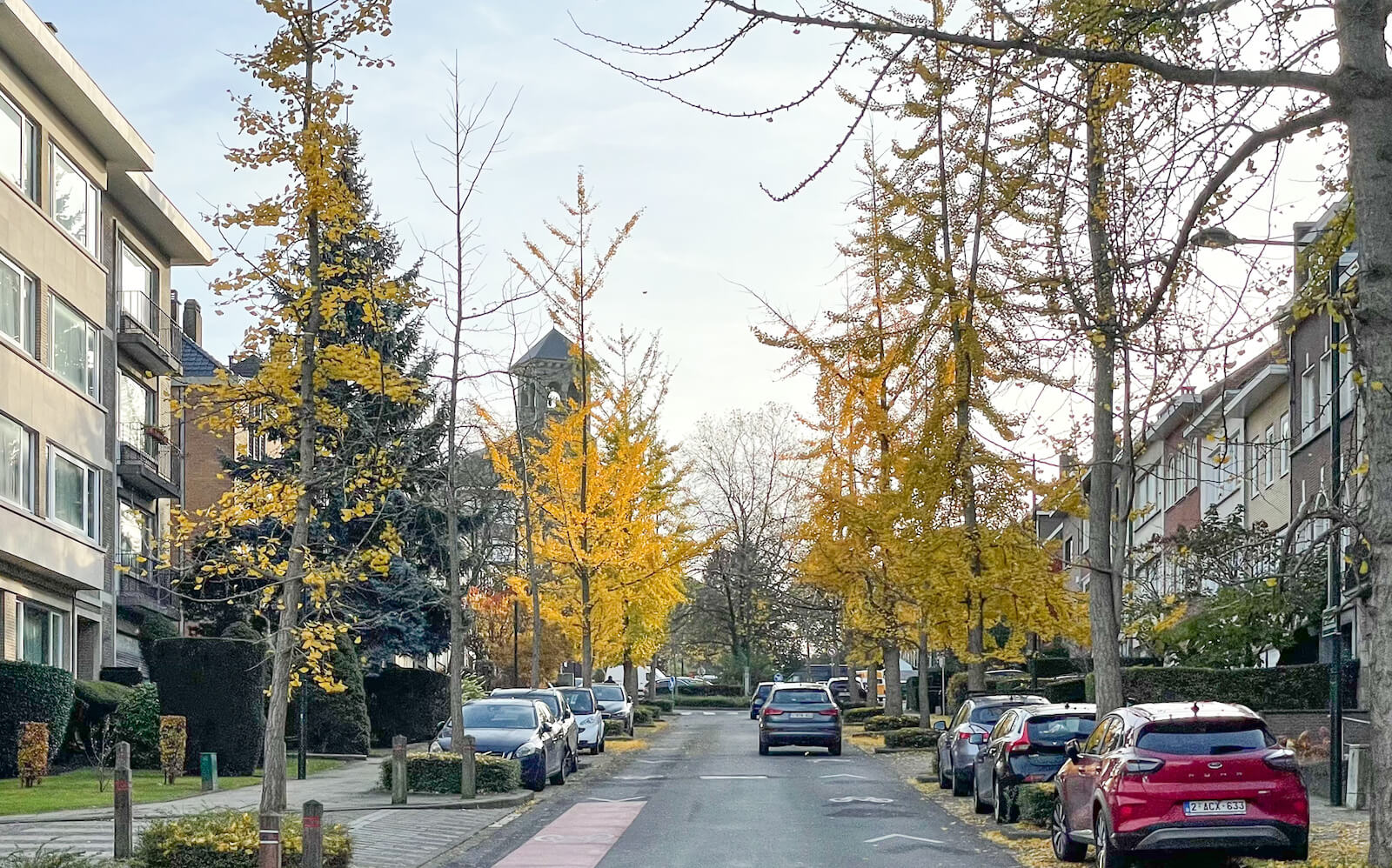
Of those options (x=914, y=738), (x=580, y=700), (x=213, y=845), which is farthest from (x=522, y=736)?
(x=580, y=700)

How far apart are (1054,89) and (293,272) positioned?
8.30 m

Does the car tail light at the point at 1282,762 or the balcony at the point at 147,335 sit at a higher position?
the balcony at the point at 147,335

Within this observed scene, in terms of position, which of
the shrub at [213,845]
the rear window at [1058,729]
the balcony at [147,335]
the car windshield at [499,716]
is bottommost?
the car windshield at [499,716]

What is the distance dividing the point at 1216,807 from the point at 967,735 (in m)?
11.2

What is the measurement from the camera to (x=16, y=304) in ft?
104

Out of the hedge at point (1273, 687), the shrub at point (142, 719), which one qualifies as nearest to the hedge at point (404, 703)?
the shrub at point (142, 719)

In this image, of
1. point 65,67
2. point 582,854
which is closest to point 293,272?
point 582,854

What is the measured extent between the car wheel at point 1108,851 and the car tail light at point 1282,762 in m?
1.43

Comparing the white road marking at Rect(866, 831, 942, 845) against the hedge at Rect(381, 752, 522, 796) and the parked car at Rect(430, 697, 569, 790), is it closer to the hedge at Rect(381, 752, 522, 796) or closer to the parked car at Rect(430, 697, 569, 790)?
the hedge at Rect(381, 752, 522, 796)

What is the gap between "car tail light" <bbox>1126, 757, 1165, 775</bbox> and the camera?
13883mm

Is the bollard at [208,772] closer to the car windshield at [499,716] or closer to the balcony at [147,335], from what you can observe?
the car windshield at [499,716]

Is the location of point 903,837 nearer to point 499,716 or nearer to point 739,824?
point 739,824

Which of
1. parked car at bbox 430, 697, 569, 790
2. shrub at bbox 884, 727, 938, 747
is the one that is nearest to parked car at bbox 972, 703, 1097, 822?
parked car at bbox 430, 697, 569, 790

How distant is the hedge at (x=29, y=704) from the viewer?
Result: 89.5 feet
